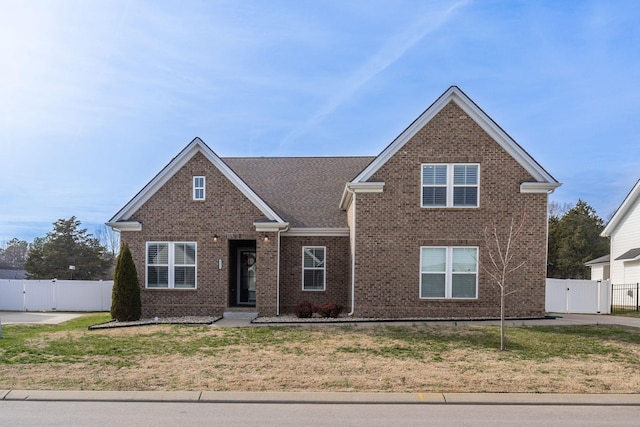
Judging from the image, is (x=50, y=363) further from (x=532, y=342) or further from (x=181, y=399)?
(x=532, y=342)

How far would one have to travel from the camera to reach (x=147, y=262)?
59.3ft

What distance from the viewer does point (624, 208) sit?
2836 centimetres

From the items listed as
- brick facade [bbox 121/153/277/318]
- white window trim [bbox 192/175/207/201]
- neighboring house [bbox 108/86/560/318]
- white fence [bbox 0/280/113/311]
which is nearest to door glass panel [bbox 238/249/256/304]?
neighboring house [bbox 108/86/560/318]

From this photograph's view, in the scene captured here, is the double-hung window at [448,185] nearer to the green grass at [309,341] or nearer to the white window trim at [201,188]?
the green grass at [309,341]

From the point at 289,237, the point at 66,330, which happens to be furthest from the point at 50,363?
the point at 289,237

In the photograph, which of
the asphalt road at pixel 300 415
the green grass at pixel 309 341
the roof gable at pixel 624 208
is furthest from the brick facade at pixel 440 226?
the roof gable at pixel 624 208

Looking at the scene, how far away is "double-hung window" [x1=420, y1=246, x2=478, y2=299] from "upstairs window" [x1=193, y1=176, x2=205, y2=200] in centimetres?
817

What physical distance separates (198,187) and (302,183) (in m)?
5.65

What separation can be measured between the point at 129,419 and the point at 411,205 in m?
12.1

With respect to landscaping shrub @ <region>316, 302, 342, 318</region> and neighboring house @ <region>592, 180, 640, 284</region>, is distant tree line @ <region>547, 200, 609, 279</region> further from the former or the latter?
landscaping shrub @ <region>316, 302, 342, 318</region>

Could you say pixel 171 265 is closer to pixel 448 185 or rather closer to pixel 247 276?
pixel 247 276

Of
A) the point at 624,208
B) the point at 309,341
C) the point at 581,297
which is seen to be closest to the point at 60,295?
the point at 309,341

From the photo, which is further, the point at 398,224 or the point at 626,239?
the point at 626,239

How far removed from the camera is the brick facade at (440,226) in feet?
55.4
